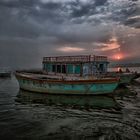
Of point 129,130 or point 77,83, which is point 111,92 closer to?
point 77,83

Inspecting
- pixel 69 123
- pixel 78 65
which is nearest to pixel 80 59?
pixel 78 65

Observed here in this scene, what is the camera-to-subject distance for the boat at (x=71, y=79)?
20.9 metres

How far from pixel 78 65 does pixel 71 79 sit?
253 centimetres

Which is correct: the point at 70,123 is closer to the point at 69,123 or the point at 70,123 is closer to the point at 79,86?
the point at 69,123

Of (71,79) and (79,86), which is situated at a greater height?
(71,79)

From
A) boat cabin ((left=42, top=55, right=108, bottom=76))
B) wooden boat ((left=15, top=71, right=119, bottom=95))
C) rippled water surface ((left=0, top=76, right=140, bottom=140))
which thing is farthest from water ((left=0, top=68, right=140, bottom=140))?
boat cabin ((left=42, top=55, right=108, bottom=76))

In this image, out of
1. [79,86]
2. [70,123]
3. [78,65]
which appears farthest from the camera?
[78,65]

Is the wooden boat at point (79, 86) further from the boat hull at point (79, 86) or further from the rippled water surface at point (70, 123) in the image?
the rippled water surface at point (70, 123)

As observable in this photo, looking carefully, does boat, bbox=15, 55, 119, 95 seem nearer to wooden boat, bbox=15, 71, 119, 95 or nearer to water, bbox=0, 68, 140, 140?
wooden boat, bbox=15, 71, 119, 95

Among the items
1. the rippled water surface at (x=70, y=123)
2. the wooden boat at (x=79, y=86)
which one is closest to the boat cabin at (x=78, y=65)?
the wooden boat at (x=79, y=86)

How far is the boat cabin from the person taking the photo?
79.5ft

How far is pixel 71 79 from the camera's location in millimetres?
22844

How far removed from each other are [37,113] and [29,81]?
34.4 ft

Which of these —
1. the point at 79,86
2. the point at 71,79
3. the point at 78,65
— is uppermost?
the point at 78,65
